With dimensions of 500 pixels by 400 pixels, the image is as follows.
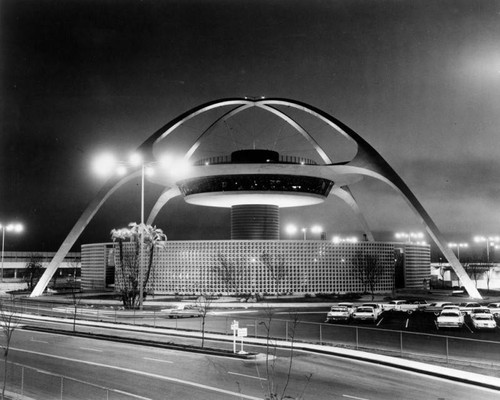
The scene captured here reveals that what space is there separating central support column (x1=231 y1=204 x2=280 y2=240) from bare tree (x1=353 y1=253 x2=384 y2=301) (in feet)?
46.7

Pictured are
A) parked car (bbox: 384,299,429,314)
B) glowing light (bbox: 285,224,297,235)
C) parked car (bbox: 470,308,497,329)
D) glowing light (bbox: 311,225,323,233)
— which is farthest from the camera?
glowing light (bbox: 285,224,297,235)

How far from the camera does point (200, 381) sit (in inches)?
733

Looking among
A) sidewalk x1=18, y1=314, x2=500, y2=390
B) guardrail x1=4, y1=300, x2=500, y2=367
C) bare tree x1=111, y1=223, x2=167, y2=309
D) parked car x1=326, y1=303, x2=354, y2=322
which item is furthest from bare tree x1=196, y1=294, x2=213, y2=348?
parked car x1=326, y1=303, x2=354, y2=322

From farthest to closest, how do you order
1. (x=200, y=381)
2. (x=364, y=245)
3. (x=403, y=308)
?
(x=364, y=245) < (x=403, y=308) < (x=200, y=381)

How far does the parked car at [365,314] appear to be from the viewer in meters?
38.1

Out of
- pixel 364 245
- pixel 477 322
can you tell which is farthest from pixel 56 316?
pixel 364 245

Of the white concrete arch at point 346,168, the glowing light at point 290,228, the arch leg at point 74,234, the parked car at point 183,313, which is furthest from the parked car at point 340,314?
the glowing light at point 290,228

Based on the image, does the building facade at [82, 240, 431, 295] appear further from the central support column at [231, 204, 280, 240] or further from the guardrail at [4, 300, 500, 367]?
the guardrail at [4, 300, 500, 367]

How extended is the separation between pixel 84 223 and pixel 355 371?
59.1m

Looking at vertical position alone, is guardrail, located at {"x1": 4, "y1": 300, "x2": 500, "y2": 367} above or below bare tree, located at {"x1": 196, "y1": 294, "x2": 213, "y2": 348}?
below

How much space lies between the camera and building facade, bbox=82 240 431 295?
65.6 meters

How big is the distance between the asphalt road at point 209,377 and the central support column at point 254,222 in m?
52.9

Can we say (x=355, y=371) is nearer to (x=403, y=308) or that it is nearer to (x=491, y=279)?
(x=403, y=308)

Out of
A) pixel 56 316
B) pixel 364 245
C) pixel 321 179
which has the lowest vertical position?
pixel 56 316
